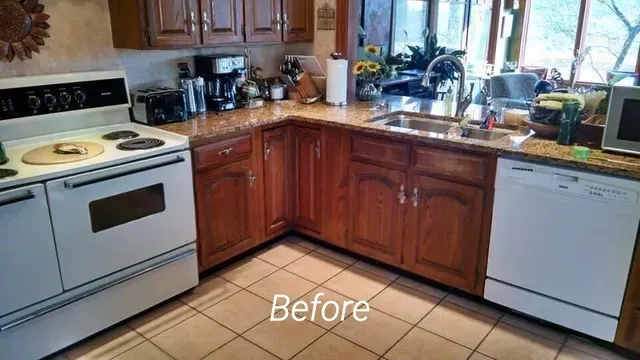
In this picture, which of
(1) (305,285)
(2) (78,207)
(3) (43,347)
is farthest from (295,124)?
(3) (43,347)

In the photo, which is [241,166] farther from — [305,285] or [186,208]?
[305,285]

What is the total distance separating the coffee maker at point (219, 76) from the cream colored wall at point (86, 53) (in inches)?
7.1

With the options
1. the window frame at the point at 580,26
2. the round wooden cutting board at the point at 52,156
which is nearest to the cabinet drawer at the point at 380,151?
the round wooden cutting board at the point at 52,156

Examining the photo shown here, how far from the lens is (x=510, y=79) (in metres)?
5.54

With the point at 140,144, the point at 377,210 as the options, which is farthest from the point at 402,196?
the point at 140,144

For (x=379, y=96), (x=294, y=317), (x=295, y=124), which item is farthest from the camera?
(x=379, y=96)

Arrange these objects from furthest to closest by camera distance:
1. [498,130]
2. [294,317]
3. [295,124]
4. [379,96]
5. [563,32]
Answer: [563,32] → [379,96] → [295,124] → [498,130] → [294,317]

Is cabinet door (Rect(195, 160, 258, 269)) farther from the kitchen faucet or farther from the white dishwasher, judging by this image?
the white dishwasher

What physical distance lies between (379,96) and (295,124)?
794 millimetres

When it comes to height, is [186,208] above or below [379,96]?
below

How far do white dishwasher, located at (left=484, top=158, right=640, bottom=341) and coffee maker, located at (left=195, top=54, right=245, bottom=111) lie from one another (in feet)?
5.75

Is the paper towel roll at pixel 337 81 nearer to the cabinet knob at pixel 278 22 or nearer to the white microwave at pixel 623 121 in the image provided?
the cabinet knob at pixel 278 22

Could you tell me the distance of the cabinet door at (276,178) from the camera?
9.88 ft

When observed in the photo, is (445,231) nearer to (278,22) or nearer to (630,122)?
(630,122)
